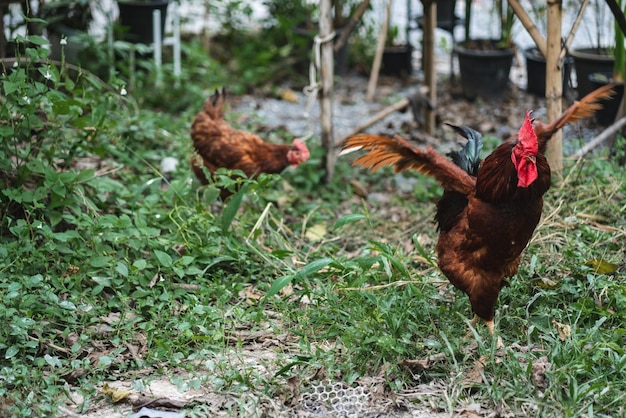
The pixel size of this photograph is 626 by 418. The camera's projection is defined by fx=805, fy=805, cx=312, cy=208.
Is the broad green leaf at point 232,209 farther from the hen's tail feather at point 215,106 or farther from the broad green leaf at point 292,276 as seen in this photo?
the hen's tail feather at point 215,106

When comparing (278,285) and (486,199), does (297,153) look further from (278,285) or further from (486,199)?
(486,199)

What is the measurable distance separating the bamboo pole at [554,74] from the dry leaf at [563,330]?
157cm

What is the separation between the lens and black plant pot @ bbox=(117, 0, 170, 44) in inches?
281

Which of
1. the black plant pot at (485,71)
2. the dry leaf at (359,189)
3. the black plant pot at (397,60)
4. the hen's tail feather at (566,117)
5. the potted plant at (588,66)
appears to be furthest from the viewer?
the black plant pot at (397,60)

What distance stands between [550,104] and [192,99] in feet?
10.7

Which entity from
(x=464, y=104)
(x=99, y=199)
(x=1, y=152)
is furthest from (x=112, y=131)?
(x=464, y=104)

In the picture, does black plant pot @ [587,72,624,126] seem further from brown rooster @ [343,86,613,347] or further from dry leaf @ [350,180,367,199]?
brown rooster @ [343,86,613,347]

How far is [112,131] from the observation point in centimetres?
475

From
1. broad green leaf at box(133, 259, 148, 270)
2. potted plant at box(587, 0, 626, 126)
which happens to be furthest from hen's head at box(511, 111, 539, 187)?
potted plant at box(587, 0, 626, 126)

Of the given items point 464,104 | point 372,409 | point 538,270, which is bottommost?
point 372,409

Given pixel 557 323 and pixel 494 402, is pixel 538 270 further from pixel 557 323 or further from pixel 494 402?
pixel 494 402

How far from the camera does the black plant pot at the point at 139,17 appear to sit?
714cm

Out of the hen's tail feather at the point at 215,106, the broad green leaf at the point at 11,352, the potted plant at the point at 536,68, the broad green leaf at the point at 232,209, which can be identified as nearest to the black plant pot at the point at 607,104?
the potted plant at the point at 536,68

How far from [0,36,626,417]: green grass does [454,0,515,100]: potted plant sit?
2.61m
